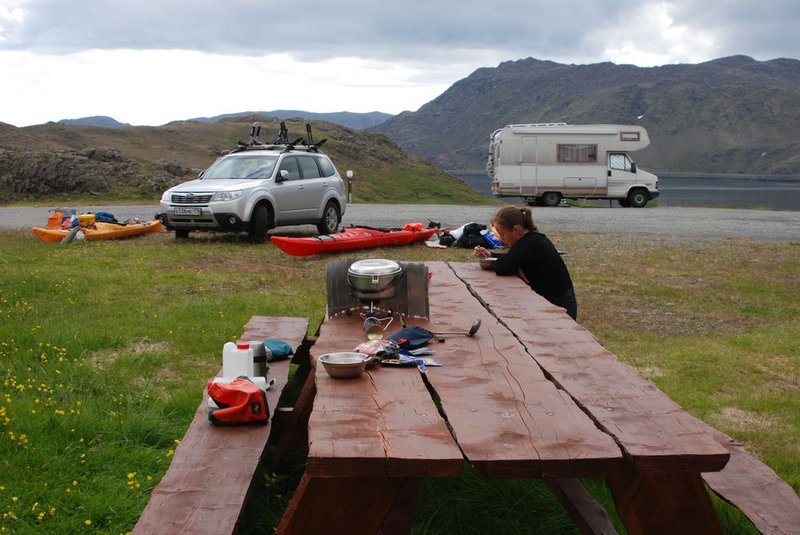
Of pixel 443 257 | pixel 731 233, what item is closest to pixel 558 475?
pixel 443 257

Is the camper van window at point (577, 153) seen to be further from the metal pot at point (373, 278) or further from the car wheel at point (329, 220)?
the metal pot at point (373, 278)

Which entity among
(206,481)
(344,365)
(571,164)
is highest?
(344,365)

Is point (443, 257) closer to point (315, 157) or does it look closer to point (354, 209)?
point (315, 157)

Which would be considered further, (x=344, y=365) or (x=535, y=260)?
(x=535, y=260)

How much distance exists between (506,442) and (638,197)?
3128 cm

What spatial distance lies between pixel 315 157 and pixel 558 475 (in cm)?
1504

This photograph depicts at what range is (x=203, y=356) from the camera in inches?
283

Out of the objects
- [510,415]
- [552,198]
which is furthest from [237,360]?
[552,198]

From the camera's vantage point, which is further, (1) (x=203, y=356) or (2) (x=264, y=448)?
(1) (x=203, y=356)

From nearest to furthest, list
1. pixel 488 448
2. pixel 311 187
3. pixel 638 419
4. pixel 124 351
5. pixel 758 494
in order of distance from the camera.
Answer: pixel 488 448 → pixel 638 419 → pixel 758 494 → pixel 124 351 → pixel 311 187

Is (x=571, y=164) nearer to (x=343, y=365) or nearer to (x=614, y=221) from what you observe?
(x=614, y=221)

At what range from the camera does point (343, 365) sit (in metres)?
3.57

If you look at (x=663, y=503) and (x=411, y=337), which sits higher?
(x=411, y=337)

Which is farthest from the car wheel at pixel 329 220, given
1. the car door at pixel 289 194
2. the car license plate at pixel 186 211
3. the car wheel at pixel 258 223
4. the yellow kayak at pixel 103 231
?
the yellow kayak at pixel 103 231
